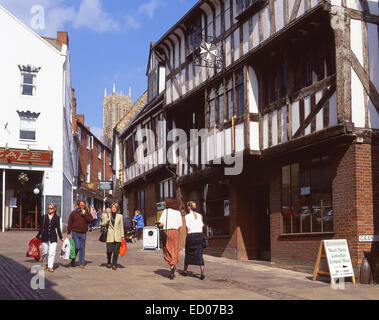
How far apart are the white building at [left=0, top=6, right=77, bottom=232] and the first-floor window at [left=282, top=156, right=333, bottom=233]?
59.1ft

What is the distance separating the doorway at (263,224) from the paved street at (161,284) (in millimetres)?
984

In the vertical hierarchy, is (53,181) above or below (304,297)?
above

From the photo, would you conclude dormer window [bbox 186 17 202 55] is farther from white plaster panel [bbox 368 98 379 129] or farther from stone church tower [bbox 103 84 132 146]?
stone church tower [bbox 103 84 132 146]

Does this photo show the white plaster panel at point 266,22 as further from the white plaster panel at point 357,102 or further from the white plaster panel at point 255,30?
the white plaster panel at point 357,102

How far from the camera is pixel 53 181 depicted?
30.7m

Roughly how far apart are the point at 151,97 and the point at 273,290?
18.9 meters

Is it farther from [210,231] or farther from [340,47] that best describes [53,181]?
[340,47]

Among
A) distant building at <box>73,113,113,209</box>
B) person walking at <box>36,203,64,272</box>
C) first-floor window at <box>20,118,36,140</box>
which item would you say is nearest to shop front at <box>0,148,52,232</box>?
first-floor window at <box>20,118,36,140</box>

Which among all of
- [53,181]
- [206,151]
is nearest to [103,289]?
[206,151]

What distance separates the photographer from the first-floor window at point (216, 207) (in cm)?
1888

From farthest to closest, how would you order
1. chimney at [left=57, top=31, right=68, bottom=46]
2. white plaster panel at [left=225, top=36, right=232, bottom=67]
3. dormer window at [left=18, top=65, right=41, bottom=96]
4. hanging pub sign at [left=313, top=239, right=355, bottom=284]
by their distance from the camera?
1. chimney at [left=57, top=31, right=68, bottom=46]
2. dormer window at [left=18, top=65, right=41, bottom=96]
3. white plaster panel at [left=225, top=36, right=232, bottom=67]
4. hanging pub sign at [left=313, top=239, right=355, bottom=284]

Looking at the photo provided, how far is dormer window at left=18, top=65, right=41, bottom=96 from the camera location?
3077 cm

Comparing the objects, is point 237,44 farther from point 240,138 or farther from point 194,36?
point 194,36

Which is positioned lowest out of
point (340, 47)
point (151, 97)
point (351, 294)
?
point (351, 294)
